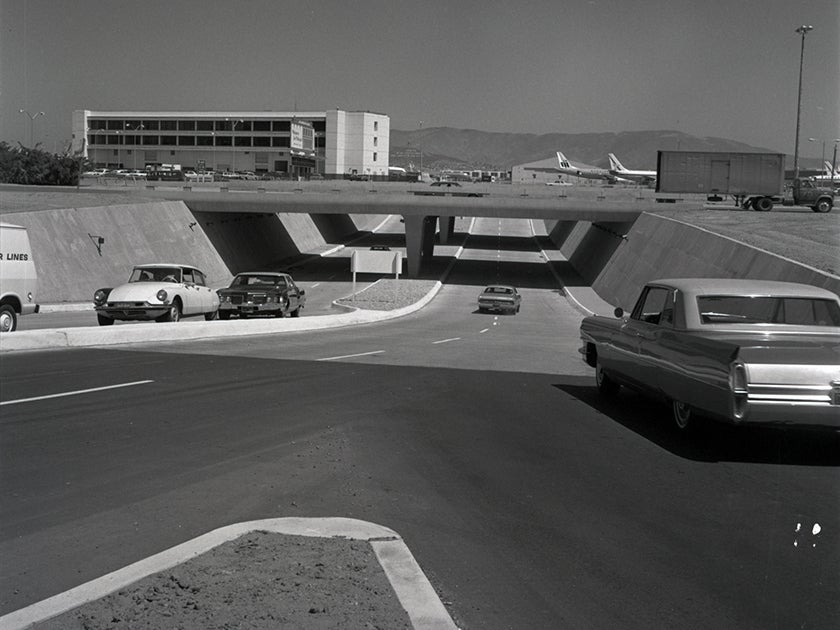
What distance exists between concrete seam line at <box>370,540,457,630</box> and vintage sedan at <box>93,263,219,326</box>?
18.1 m

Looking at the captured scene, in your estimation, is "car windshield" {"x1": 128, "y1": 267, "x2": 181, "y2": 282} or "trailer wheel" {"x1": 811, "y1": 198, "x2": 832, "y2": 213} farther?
"trailer wheel" {"x1": 811, "y1": 198, "x2": 832, "y2": 213}

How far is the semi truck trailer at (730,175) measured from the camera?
61.0 metres

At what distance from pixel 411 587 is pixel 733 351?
14.8 ft

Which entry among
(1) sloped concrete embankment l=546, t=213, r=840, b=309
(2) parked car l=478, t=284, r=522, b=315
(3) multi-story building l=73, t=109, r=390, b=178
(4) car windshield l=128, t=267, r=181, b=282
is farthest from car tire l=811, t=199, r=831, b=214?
(3) multi-story building l=73, t=109, r=390, b=178

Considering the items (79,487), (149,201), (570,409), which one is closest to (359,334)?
(570,409)

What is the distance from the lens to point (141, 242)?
170 ft

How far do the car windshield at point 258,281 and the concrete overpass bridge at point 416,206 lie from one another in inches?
1378

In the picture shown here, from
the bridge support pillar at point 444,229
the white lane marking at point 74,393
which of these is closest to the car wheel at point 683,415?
the white lane marking at point 74,393

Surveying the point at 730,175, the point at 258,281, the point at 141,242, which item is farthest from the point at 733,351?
the point at 730,175

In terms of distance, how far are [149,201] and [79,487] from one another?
Result: 174 feet

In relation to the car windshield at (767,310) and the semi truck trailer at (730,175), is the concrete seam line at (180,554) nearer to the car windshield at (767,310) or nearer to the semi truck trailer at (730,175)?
the car windshield at (767,310)

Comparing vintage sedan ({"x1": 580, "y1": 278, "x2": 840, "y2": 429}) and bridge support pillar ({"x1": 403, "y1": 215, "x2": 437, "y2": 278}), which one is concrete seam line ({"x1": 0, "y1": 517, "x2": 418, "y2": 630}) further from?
bridge support pillar ({"x1": 403, "y1": 215, "x2": 437, "y2": 278})

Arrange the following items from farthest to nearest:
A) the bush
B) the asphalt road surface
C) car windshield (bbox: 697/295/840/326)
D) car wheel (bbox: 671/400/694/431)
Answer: the bush
car windshield (bbox: 697/295/840/326)
car wheel (bbox: 671/400/694/431)
the asphalt road surface

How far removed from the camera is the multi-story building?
15988 centimetres
